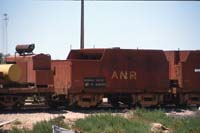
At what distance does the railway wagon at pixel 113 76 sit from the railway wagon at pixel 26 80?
899 millimetres

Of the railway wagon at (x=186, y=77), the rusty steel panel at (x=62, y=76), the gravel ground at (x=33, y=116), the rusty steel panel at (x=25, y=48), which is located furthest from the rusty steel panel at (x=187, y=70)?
the rusty steel panel at (x=25, y=48)

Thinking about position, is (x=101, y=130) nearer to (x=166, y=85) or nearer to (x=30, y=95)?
(x=30, y=95)

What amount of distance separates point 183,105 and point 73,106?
6.27 metres

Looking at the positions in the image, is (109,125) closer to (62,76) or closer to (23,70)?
(62,76)

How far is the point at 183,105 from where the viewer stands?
1025 inches

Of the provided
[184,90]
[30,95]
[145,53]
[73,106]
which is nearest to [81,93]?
[73,106]

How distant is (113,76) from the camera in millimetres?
24359

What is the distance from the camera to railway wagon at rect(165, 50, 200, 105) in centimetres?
2594

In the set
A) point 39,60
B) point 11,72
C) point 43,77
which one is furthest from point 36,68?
point 11,72

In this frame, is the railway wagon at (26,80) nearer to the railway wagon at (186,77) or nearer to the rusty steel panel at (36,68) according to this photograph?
the rusty steel panel at (36,68)

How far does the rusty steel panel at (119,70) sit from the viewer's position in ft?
77.7

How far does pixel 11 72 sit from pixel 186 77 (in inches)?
377

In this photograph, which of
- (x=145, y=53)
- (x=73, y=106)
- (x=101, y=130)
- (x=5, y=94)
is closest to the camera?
(x=101, y=130)

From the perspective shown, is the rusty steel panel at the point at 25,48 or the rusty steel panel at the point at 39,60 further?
the rusty steel panel at the point at 25,48
